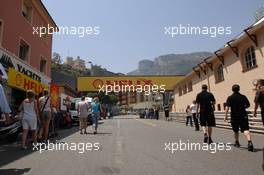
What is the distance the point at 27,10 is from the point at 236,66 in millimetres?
15470

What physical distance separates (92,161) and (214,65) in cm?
2066

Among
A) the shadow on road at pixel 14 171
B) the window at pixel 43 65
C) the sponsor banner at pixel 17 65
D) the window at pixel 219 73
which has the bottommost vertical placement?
the shadow on road at pixel 14 171

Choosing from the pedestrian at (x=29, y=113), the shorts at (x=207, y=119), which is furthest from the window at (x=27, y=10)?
the shorts at (x=207, y=119)

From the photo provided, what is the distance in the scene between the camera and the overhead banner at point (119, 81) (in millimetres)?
41250

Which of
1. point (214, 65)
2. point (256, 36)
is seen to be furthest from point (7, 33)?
point (214, 65)

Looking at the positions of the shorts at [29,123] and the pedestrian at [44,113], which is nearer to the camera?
the shorts at [29,123]

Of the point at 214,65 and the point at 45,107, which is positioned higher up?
the point at 214,65

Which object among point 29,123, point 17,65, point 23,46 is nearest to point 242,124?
point 29,123

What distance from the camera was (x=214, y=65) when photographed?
80.8 feet

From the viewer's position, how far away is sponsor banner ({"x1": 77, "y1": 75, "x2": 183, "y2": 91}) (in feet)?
135

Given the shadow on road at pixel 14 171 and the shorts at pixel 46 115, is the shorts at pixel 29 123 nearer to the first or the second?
the shorts at pixel 46 115

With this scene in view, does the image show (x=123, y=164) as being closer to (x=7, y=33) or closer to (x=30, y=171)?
(x=30, y=171)

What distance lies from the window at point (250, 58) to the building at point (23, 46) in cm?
1432

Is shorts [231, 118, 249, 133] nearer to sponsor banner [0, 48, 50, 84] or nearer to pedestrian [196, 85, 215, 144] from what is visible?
pedestrian [196, 85, 215, 144]
